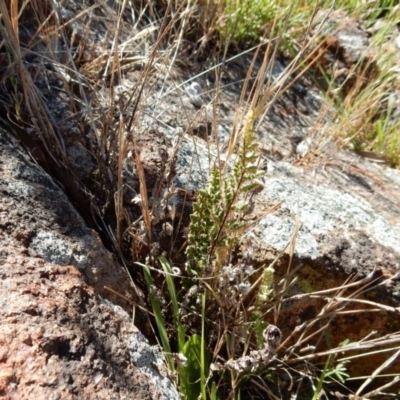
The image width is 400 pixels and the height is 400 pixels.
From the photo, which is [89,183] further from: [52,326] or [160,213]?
[52,326]

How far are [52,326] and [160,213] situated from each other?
0.52 m

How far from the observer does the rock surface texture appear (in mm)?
1079

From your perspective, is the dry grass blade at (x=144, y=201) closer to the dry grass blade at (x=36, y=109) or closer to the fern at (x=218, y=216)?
the fern at (x=218, y=216)

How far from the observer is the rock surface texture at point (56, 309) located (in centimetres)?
108

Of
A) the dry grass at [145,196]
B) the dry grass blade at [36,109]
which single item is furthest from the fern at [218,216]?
the dry grass blade at [36,109]

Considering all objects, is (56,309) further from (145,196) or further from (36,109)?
(36,109)

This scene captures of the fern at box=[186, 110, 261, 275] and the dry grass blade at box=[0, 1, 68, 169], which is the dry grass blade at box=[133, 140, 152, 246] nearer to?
the fern at box=[186, 110, 261, 275]

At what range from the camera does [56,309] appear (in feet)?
3.88

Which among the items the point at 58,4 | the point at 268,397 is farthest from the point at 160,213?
the point at 58,4

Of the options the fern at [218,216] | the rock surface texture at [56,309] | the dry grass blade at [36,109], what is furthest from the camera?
the dry grass blade at [36,109]

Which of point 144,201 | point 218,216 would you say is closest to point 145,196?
point 144,201

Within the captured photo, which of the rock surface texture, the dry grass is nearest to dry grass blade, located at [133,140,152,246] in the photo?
the dry grass

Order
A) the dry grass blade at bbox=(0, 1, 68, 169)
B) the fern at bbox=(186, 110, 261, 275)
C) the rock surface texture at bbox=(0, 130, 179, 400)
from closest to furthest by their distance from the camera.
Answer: the rock surface texture at bbox=(0, 130, 179, 400)
the fern at bbox=(186, 110, 261, 275)
the dry grass blade at bbox=(0, 1, 68, 169)

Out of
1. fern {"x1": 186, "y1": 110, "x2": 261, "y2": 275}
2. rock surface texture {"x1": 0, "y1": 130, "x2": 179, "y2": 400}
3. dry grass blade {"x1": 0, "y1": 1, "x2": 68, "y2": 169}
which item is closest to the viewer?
rock surface texture {"x1": 0, "y1": 130, "x2": 179, "y2": 400}
